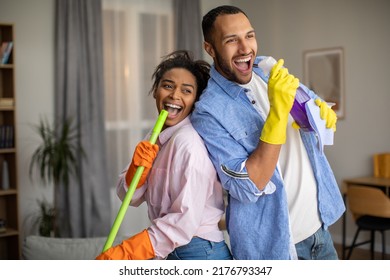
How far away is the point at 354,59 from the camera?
5055 millimetres

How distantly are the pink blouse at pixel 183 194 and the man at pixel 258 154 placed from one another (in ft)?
0.11

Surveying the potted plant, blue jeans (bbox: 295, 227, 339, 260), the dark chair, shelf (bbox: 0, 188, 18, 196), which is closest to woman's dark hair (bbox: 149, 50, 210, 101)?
blue jeans (bbox: 295, 227, 339, 260)

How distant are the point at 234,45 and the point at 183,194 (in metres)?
0.39

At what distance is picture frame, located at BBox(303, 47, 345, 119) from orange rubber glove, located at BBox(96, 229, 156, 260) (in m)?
4.05

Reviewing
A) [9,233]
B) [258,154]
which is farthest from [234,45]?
[9,233]

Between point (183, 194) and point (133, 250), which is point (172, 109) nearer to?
point (183, 194)

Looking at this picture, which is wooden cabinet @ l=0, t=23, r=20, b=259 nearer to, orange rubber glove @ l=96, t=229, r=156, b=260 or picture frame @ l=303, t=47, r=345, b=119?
picture frame @ l=303, t=47, r=345, b=119

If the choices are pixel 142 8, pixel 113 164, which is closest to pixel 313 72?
pixel 142 8

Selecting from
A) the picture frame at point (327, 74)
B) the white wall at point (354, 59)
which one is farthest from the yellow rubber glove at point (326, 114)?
the picture frame at point (327, 74)

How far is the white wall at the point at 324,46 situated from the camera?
15.4 feet

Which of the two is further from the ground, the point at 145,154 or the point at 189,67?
the point at 189,67

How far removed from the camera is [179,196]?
4.49 feet

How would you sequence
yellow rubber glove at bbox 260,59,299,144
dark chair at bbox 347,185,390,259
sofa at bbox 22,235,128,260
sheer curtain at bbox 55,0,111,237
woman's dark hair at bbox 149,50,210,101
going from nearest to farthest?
yellow rubber glove at bbox 260,59,299,144 → woman's dark hair at bbox 149,50,210,101 → sofa at bbox 22,235,128,260 → dark chair at bbox 347,185,390,259 → sheer curtain at bbox 55,0,111,237

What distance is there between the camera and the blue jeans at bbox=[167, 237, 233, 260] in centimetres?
143
